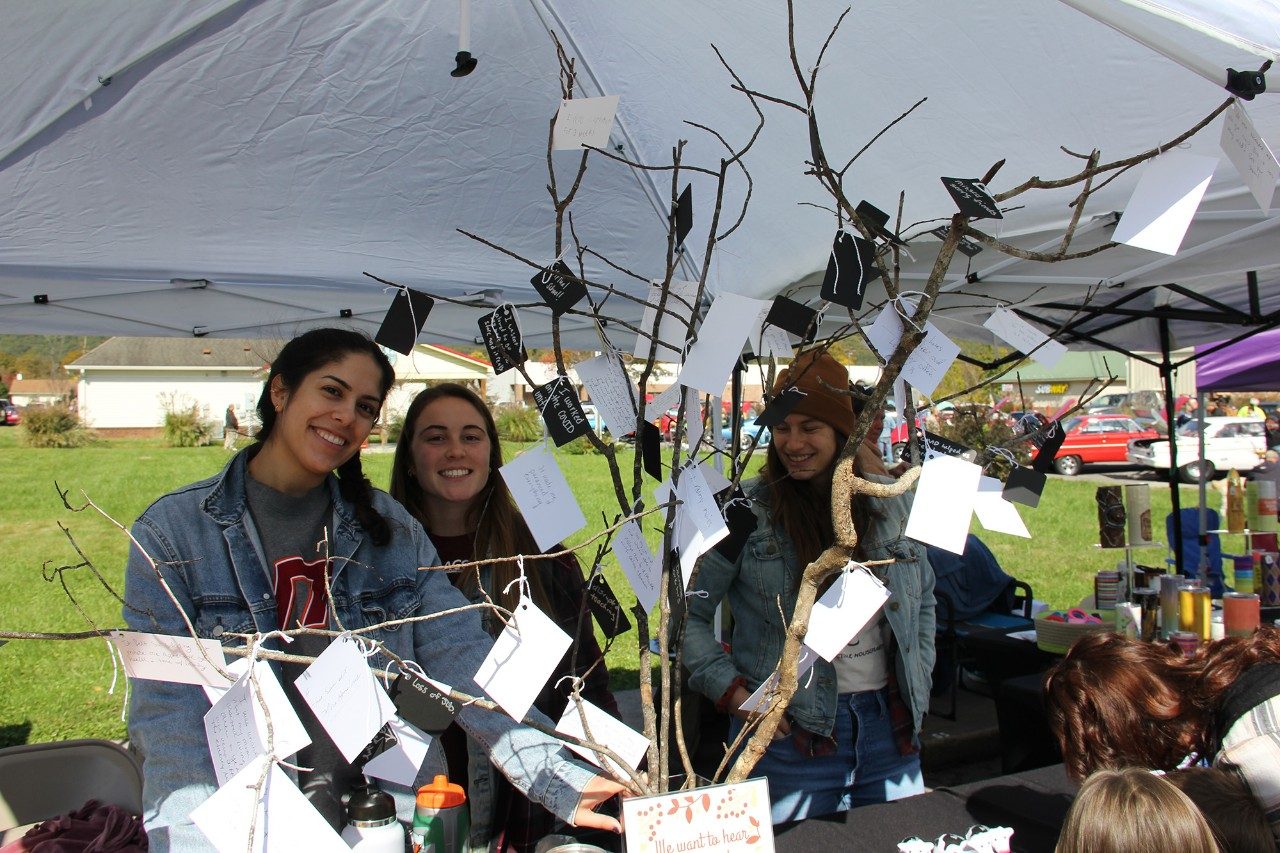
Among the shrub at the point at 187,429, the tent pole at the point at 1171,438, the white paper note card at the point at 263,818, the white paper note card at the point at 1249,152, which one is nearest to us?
the white paper note card at the point at 263,818

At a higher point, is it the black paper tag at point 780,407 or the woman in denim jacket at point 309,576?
the black paper tag at point 780,407

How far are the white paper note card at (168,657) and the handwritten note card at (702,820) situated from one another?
16.8 inches

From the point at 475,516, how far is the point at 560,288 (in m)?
0.90

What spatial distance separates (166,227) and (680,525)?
2.03 metres

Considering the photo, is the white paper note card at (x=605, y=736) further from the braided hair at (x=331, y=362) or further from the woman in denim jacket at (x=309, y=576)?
the braided hair at (x=331, y=362)

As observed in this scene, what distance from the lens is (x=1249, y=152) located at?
111cm

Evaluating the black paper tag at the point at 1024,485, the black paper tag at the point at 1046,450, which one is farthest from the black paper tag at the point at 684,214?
the black paper tag at the point at 1046,450

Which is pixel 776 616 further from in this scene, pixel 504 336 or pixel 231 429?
pixel 231 429

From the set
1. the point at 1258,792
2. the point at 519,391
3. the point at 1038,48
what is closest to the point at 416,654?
the point at 1258,792

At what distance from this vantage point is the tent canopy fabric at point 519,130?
1631mm

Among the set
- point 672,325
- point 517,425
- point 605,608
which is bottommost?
point 605,608

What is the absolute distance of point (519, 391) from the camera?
3064 cm

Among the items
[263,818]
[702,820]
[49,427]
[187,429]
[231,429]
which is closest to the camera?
[263,818]

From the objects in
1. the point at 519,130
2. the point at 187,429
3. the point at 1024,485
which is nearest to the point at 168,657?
the point at 519,130
